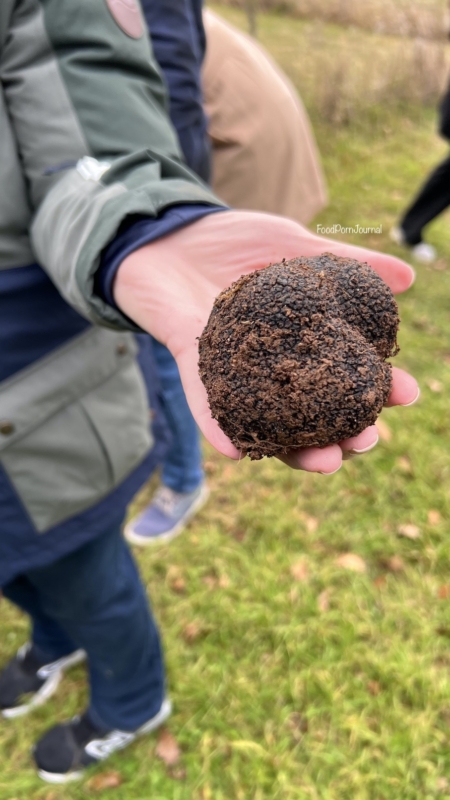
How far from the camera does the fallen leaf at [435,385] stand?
3874 millimetres

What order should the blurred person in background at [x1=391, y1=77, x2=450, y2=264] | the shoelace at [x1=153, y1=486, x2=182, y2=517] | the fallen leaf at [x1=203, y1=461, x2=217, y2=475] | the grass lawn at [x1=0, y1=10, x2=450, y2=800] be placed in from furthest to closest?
the blurred person in background at [x1=391, y1=77, x2=450, y2=264] < the fallen leaf at [x1=203, y1=461, x2=217, y2=475] < the shoelace at [x1=153, y1=486, x2=182, y2=517] < the grass lawn at [x1=0, y1=10, x2=450, y2=800]

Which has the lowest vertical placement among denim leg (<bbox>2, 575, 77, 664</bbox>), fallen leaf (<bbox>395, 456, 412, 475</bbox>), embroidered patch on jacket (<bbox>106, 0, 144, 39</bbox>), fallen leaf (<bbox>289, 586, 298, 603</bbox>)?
fallen leaf (<bbox>395, 456, 412, 475</bbox>)

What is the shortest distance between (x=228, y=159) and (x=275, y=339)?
207 cm

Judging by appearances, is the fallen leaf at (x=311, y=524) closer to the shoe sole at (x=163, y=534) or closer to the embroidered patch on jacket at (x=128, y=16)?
the shoe sole at (x=163, y=534)

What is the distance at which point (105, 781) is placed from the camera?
84.4 inches

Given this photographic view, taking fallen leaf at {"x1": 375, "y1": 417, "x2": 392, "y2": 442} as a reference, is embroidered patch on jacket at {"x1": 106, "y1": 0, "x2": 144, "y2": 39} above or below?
above

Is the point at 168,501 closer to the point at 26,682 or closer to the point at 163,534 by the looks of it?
the point at 163,534

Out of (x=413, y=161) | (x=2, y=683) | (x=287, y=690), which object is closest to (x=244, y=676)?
(x=287, y=690)

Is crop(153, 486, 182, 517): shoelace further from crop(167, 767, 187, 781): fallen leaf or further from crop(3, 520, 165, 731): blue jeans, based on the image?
crop(167, 767, 187, 781): fallen leaf

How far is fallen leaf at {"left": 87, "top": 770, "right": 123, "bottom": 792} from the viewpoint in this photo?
2.12m

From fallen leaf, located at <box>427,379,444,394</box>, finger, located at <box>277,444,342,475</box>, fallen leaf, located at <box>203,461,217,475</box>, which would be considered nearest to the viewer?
finger, located at <box>277,444,342,475</box>

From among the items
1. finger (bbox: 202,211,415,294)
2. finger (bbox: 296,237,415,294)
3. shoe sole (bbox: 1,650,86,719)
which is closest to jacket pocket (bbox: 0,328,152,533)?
finger (bbox: 202,211,415,294)

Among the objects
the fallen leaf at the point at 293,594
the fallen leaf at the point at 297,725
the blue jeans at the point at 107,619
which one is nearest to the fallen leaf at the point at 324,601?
the fallen leaf at the point at 293,594

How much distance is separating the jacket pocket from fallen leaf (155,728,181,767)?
126 centimetres
